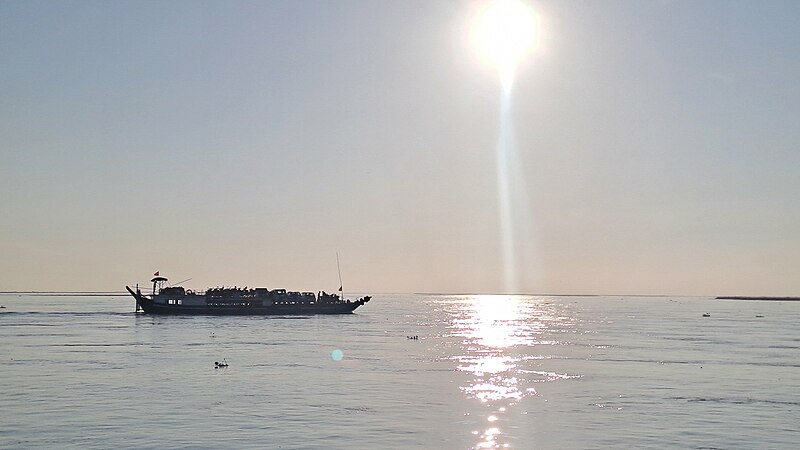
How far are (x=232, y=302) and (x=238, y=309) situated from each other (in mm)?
1900

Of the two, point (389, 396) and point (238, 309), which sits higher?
point (238, 309)

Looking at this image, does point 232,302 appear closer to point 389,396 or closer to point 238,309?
point 238,309

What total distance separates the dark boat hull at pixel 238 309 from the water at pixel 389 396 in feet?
200

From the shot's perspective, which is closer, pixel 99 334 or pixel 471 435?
pixel 471 435

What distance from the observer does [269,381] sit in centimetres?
5119

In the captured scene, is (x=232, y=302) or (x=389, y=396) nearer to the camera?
(x=389, y=396)

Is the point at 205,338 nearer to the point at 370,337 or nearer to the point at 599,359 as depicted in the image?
the point at 370,337

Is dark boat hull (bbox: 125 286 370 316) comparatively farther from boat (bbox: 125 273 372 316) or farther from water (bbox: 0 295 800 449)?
water (bbox: 0 295 800 449)

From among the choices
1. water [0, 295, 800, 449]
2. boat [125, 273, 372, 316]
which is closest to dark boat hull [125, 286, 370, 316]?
boat [125, 273, 372, 316]

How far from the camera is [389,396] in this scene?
45062 mm

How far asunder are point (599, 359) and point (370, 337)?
36023 millimetres

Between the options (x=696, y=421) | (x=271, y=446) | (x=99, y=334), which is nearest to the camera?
(x=271, y=446)

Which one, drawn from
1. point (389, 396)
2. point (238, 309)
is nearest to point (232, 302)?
point (238, 309)

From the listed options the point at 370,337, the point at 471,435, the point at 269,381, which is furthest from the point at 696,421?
the point at 370,337
